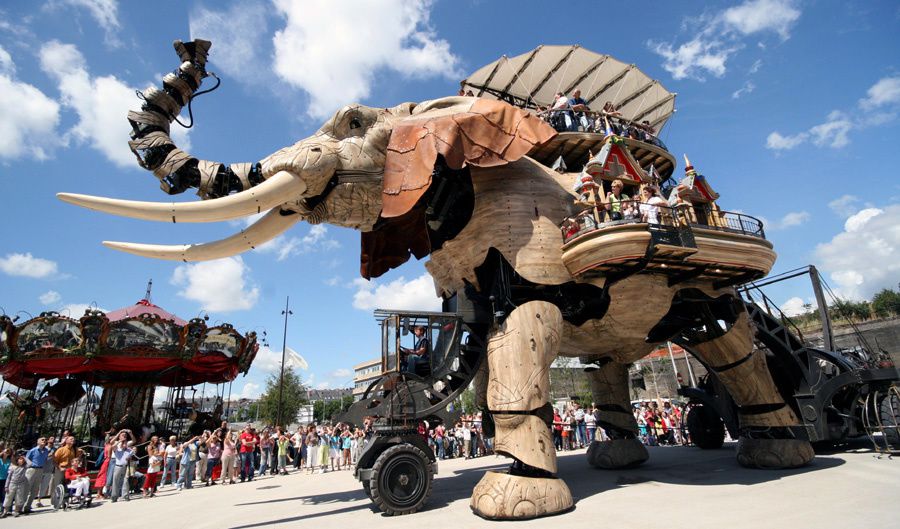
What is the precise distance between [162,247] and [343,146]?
2.43 metres

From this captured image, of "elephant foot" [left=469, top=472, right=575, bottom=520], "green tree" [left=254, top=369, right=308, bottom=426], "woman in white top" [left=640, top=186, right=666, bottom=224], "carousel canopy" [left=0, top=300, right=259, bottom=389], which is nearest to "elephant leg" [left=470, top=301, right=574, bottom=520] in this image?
"elephant foot" [left=469, top=472, right=575, bottom=520]

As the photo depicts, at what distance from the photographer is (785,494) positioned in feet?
17.1

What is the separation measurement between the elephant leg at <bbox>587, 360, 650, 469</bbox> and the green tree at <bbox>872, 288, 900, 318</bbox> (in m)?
56.5

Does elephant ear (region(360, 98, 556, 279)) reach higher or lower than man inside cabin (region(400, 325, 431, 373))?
higher

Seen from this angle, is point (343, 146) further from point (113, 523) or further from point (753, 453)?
point (753, 453)

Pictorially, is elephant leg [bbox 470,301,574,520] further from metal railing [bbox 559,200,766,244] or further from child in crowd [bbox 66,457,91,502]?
child in crowd [bbox 66,457,91,502]

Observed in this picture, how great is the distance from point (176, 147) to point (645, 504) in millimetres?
6572

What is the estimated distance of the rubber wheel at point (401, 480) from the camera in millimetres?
5090

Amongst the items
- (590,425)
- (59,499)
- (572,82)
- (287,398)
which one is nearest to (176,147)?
(59,499)

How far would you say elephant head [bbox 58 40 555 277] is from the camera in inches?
205

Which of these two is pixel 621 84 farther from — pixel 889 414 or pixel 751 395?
pixel 889 414

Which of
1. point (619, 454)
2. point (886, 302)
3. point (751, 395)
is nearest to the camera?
point (751, 395)

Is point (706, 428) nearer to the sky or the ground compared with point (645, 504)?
nearer to the sky

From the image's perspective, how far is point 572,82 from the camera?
13.3m
